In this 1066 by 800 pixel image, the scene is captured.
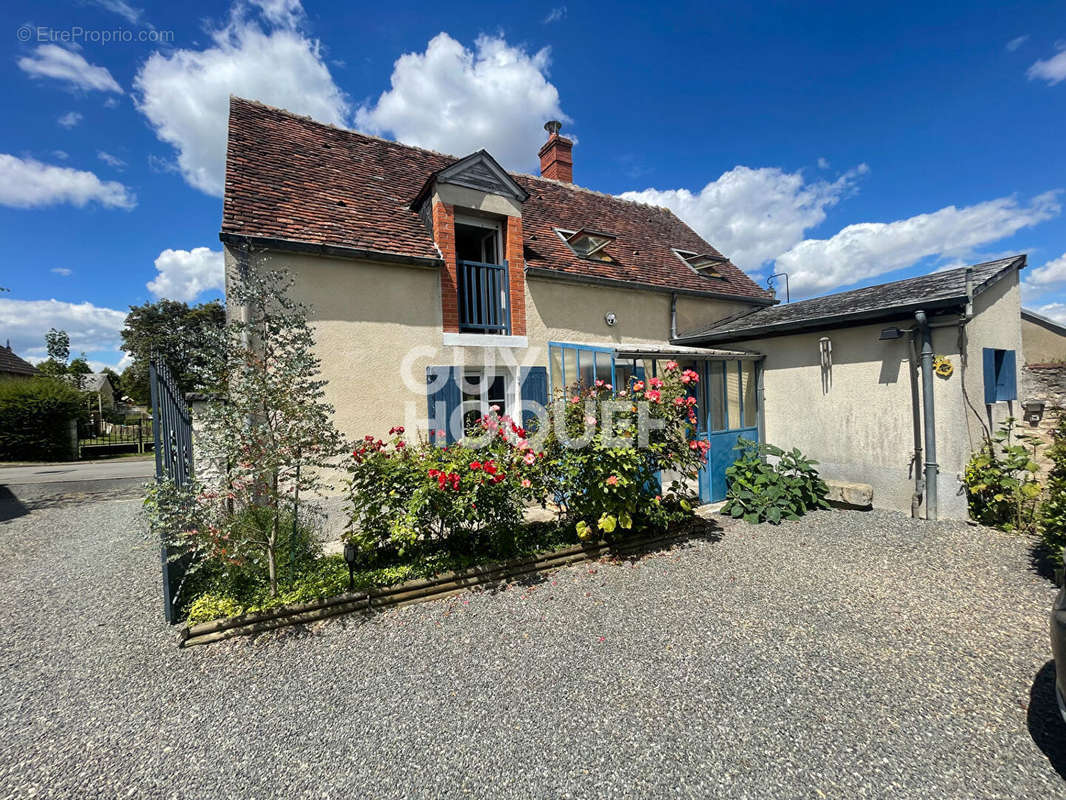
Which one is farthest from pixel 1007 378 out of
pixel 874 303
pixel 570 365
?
pixel 570 365

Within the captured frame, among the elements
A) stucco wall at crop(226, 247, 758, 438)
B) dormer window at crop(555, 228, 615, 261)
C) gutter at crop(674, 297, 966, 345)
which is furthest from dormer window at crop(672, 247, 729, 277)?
stucco wall at crop(226, 247, 758, 438)

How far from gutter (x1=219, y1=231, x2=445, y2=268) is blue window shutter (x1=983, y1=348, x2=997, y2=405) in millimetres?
9935

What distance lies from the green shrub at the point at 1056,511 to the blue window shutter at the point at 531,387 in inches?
286

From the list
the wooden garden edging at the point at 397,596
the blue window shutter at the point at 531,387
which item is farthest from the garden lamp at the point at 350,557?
the blue window shutter at the point at 531,387

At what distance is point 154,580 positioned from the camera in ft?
18.6

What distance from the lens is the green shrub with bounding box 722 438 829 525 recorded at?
7461mm

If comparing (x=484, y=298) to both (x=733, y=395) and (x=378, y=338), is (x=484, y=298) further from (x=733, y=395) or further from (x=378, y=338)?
(x=733, y=395)

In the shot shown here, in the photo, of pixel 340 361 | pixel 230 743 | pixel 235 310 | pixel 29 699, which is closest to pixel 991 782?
pixel 230 743

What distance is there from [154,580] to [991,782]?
27.5 ft

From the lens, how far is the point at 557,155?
1468 cm

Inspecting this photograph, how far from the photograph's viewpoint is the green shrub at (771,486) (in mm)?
7461

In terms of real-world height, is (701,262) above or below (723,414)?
above

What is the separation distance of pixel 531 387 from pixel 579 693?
618 centimetres

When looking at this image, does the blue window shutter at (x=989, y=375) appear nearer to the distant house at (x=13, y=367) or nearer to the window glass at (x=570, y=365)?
the window glass at (x=570, y=365)
